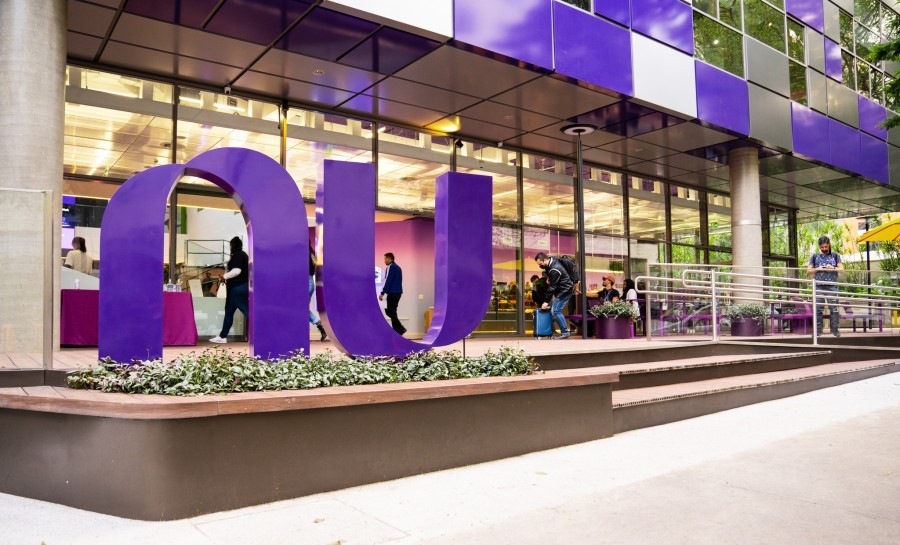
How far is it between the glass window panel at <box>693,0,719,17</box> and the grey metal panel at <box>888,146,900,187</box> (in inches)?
328

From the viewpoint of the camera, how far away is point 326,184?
16.2ft

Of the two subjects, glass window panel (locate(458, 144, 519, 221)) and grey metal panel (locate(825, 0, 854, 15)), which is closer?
glass window panel (locate(458, 144, 519, 221))

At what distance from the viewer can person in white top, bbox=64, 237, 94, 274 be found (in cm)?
782

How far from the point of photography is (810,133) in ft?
48.4

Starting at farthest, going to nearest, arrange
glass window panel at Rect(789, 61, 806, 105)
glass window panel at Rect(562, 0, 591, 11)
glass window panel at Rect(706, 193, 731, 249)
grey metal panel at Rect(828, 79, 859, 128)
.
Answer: glass window panel at Rect(706, 193, 731, 249), grey metal panel at Rect(828, 79, 859, 128), glass window panel at Rect(789, 61, 806, 105), glass window panel at Rect(562, 0, 591, 11)

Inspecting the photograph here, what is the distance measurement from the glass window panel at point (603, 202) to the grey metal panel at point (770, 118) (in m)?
3.42

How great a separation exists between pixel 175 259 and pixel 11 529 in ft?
23.1

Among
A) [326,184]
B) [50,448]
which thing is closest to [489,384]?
[326,184]

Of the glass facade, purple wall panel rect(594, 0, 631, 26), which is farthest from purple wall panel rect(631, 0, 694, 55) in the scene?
the glass facade

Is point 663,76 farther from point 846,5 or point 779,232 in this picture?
point 779,232

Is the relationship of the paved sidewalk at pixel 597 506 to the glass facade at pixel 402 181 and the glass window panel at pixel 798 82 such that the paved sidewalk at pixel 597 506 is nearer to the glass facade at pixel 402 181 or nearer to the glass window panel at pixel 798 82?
the glass facade at pixel 402 181

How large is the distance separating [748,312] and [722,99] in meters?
4.36

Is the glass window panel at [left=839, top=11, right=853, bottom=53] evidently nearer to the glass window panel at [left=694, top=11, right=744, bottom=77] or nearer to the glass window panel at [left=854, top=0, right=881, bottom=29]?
the glass window panel at [left=854, top=0, right=881, bottom=29]

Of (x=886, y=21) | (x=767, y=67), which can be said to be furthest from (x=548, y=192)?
(x=886, y=21)
